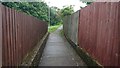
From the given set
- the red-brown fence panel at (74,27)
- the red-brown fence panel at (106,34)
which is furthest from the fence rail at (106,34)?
the red-brown fence panel at (74,27)

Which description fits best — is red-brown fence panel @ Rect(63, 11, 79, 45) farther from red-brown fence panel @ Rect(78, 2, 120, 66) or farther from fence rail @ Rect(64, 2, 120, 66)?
fence rail @ Rect(64, 2, 120, 66)

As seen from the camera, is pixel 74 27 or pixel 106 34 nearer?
pixel 106 34

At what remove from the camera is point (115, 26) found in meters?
4.88

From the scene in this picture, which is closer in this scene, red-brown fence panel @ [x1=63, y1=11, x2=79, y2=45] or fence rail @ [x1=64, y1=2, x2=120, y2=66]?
fence rail @ [x1=64, y1=2, x2=120, y2=66]

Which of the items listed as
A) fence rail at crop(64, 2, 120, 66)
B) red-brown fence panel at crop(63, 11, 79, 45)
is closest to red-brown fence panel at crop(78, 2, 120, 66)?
fence rail at crop(64, 2, 120, 66)

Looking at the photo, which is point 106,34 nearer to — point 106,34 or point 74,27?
point 106,34

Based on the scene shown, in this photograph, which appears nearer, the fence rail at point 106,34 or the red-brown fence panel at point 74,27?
the fence rail at point 106,34

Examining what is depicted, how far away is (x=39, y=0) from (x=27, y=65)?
77.0ft

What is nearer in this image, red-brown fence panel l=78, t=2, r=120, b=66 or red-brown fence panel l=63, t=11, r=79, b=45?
red-brown fence panel l=78, t=2, r=120, b=66

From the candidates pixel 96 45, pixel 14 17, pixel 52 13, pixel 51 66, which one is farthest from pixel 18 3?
pixel 52 13

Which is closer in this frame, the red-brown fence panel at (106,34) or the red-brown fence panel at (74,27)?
the red-brown fence panel at (106,34)

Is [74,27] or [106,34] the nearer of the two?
[106,34]

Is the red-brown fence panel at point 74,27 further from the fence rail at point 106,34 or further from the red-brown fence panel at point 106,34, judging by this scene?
the fence rail at point 106,34

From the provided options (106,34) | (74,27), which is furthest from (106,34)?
(74,27)
